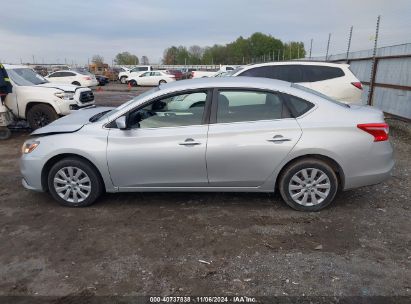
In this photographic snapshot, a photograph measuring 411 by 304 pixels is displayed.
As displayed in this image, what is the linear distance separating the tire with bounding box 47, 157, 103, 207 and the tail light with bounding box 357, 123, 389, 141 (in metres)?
3.32

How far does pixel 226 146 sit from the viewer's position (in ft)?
14.2

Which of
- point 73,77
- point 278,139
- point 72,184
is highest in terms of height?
point 278,139

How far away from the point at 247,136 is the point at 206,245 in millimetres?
1367

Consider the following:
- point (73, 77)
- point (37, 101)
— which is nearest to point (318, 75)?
point (37, 101)

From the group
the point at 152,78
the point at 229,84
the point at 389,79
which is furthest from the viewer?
the point at 152,78

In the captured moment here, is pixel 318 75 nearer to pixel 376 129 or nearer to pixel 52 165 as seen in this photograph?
A: pixel 376 129

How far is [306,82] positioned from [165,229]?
5.86 metres

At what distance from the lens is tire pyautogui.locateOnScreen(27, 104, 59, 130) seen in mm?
9203

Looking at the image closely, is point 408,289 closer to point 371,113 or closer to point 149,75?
point 371,113

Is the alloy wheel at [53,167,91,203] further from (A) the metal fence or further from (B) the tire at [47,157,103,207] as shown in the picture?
(A) the metal fence

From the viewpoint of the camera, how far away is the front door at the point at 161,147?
4.37 meters

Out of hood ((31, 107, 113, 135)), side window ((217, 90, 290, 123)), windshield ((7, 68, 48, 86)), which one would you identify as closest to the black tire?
windshield ((7, 68, 48, 86))

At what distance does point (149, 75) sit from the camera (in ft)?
107

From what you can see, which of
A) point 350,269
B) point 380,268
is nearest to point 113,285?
point 350,269
